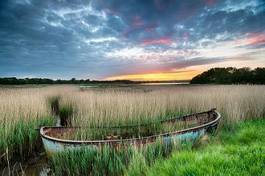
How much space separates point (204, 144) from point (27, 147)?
181 inches

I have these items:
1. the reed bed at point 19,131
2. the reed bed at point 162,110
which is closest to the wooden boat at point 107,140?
the reed bed at point 19,131

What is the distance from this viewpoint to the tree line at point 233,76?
28195mm

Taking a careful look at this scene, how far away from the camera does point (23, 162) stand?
596 cm

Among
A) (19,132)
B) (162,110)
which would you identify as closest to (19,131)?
(19,132)

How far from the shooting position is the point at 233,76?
106 ft

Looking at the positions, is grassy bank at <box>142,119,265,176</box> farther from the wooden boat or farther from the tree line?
the tree line

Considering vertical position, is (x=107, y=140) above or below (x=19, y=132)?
above

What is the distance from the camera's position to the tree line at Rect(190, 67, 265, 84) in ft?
92.5

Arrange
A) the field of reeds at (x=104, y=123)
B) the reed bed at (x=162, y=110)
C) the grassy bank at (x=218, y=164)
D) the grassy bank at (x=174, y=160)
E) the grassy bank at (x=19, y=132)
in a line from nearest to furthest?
the grassy bank at (x=218, y=164) → the grassy bank at (x=174, y=160) → the field of reeds at (x=104, y=123) → the grassy bank at (x=19, y=132) → the reed bed at (x=162, y=110)

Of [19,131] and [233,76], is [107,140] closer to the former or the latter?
[19,131]

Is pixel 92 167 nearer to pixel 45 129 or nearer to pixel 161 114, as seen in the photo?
pixel 45 129

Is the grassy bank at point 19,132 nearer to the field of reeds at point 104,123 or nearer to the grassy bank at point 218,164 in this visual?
the field of reeds at point 104,123

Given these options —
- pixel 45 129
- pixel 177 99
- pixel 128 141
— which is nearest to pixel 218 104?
pixel 177 99

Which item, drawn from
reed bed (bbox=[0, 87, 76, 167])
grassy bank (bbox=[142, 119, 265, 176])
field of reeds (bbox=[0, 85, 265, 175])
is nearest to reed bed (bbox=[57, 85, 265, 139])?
field of reeds (bbox=[0, 85, 265, 175])
